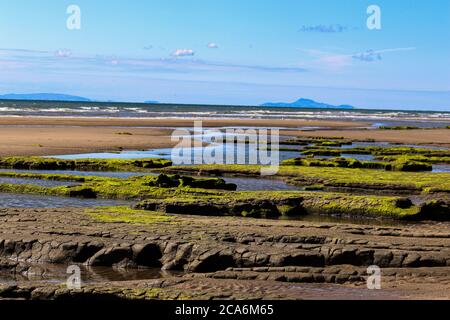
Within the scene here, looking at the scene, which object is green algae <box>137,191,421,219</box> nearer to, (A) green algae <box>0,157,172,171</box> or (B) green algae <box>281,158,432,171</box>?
(A) green algae <box>0,157,172,171</box>

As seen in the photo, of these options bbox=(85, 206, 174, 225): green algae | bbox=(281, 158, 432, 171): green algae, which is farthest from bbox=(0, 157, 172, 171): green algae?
bbox=(85, 206, 174, 225): green algae

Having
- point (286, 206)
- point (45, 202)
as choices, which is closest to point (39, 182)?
point (45, 202)

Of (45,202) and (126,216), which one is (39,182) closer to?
(45,202)

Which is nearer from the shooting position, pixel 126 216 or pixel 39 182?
pixel 126 216

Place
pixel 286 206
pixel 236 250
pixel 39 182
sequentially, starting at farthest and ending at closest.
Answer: pixel 39 182 < pixel 286 206 < pixel 236 250

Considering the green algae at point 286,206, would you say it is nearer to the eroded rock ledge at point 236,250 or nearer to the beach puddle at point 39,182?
the eroded rock ledge at point 236,250

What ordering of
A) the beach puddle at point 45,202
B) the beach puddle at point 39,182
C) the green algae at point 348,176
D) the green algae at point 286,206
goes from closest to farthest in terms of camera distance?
the green algae at point 286,206
the beach puddle at point 45,202
the beach puddle at point 39,182
the green algae at point 348,176

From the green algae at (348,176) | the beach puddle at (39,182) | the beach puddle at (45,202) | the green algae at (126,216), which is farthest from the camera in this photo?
the green algae at (348,176)

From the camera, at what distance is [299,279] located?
13.1 metres

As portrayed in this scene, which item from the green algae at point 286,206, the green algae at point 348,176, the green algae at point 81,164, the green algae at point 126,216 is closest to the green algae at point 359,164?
the green algae at point 348,176

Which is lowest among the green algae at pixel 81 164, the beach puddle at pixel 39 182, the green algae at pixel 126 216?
the green algae at pixel 126 216
